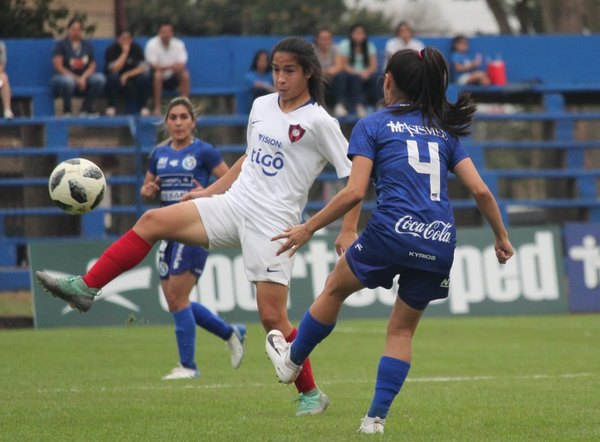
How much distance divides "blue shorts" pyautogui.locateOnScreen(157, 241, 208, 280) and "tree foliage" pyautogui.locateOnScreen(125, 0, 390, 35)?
82.6ft

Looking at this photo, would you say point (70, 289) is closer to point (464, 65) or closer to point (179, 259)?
point (179, 259)

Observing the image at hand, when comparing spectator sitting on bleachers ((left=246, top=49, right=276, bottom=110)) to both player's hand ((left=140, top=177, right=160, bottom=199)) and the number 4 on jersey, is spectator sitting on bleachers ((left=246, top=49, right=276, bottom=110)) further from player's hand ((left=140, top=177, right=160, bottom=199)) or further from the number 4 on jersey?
the number 4 on jersey

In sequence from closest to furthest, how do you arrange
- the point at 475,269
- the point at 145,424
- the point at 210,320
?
the point at 145,424 < the point at 210,320 < the point at 475,269

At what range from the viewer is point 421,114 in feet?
21.6

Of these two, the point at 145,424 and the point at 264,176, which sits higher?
the point at 264,176

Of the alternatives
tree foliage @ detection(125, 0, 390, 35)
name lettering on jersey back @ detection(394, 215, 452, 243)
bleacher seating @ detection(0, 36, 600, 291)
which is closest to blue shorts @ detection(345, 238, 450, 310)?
name lettering on jersey back @ detection(394, 215, 452, 243)

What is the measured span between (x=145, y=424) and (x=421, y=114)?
2344 mm

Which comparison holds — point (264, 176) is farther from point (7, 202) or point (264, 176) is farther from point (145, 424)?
point (7, 202)

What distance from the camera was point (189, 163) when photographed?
1090cm

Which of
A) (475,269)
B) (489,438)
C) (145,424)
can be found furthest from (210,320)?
(475,269)

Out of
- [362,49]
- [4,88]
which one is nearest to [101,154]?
[4,88]

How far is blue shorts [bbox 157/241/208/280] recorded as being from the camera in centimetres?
1034

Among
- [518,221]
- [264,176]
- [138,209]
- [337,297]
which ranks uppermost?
[264,176]

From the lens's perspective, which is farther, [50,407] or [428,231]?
[50,407]
